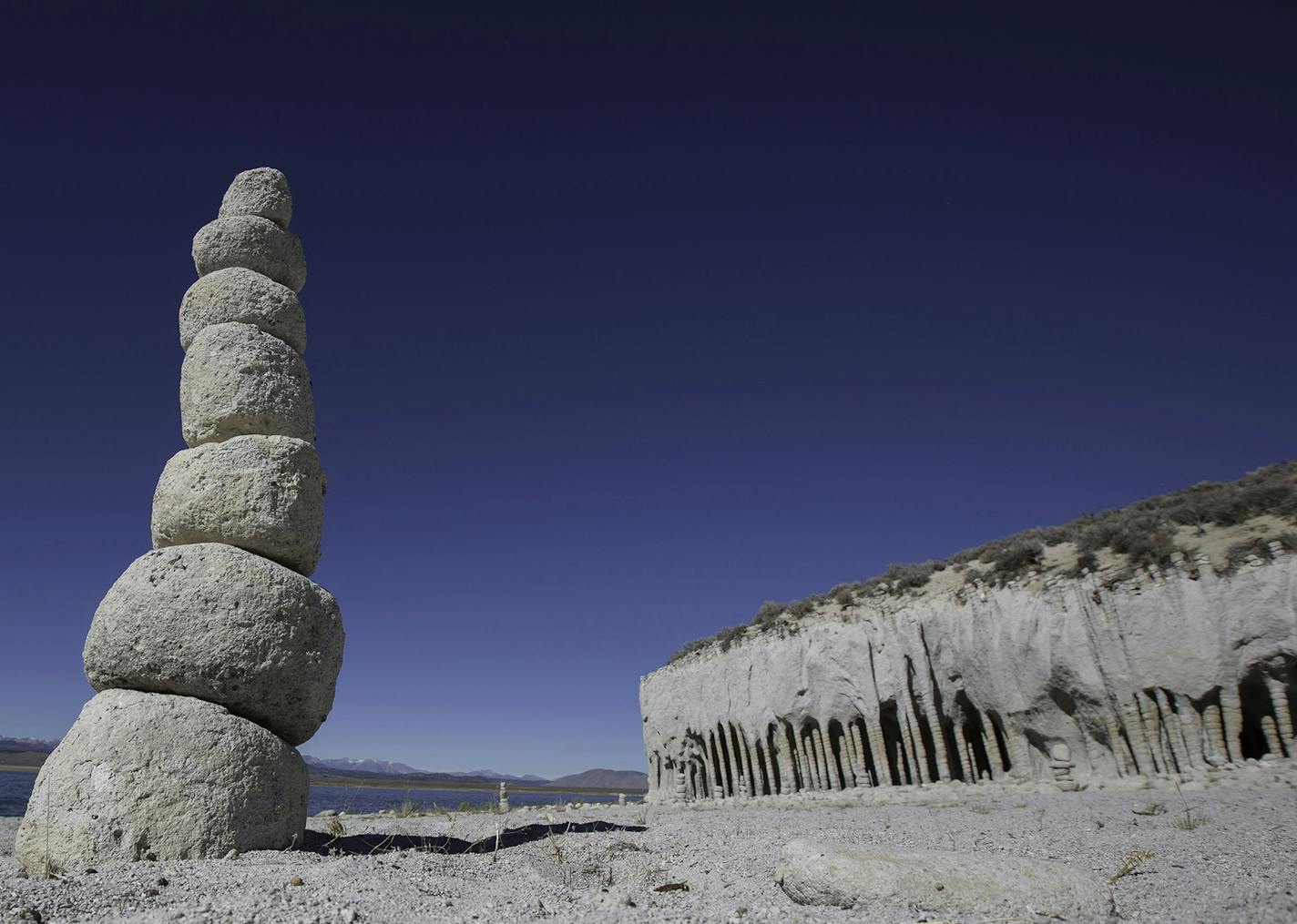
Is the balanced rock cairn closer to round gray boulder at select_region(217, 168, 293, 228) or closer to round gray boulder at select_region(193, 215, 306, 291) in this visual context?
round gray boulder at select_region(193, 215, 306, 291)

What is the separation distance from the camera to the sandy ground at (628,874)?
3.92 m

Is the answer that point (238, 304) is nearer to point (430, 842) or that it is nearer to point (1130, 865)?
point (430, 842)

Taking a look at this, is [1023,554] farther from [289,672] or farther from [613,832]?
[289,672]

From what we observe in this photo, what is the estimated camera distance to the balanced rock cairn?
5.56 meters

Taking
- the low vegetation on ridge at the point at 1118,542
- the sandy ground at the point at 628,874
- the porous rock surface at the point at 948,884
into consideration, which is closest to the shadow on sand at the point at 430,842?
the sandy ground at the point at 628,874

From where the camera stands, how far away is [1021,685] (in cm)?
1642

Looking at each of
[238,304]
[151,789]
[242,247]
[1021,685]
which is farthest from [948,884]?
[1021,685]

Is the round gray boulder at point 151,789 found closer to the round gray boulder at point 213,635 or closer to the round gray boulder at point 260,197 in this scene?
the round gray boulder at point 213,635

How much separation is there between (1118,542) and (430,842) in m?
15.2

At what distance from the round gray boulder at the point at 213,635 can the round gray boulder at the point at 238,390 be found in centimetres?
136

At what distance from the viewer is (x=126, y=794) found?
5531mm

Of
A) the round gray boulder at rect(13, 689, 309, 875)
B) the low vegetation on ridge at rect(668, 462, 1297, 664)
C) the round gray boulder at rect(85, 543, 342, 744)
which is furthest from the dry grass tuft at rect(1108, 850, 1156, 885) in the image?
the low vegetation on ridge at rect(668, 462, 1297, 664)

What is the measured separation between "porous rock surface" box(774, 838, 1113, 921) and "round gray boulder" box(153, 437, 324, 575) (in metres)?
5.25

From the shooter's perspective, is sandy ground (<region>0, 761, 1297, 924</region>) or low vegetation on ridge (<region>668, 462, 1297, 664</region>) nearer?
sandy ground (<region>0, 761, 1297, 924</region>)
